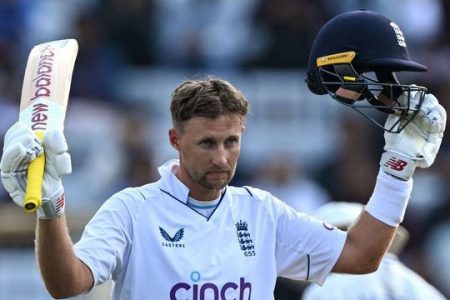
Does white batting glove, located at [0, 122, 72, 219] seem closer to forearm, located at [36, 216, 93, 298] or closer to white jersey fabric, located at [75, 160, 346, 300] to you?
forearm, located at [36, 216, 93, 298]

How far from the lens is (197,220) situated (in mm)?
5375

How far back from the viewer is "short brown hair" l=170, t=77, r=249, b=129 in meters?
5.29

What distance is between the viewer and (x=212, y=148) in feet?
17.3

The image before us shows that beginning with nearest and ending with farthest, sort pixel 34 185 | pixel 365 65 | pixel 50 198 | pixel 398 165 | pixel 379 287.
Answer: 1. pixel 34 185
2. pixel 50 198
3. pixel 365 65
4. pixel 398 165
5. pixel 379 287

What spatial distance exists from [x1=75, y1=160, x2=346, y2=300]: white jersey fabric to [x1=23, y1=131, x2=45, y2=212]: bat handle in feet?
1.39

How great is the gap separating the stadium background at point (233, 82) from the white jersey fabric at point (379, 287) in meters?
4.04

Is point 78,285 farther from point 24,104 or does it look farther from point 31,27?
point 31,27

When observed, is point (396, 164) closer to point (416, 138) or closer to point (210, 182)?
point (416, 138)

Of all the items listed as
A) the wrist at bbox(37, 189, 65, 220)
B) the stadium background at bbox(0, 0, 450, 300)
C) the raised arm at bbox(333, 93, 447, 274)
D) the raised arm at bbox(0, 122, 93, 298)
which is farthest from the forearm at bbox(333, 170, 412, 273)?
the stadium background at bbox(0, 0, 450, 300)

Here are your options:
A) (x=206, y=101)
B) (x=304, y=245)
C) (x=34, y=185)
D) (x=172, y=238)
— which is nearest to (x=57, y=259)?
(x=34, y=185)

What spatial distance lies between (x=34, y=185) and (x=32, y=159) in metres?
0.10

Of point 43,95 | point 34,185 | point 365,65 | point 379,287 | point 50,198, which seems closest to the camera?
point 34,185

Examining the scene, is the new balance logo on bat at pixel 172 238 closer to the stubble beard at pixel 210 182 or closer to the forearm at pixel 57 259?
the stubble beard at pixel 210 182

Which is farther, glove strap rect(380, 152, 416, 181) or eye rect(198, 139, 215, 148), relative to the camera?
glove strap rect(380, 152, 416, 181)
